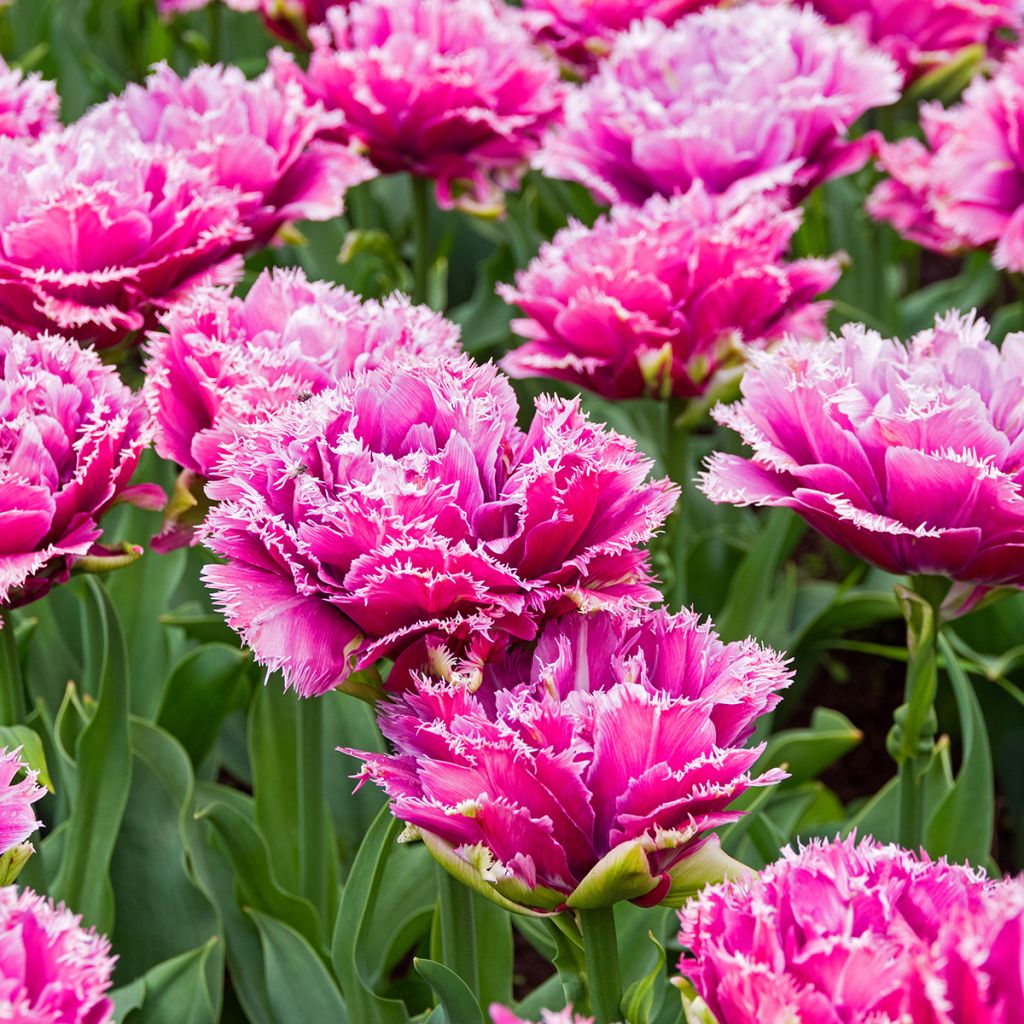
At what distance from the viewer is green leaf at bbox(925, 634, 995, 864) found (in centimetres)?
107

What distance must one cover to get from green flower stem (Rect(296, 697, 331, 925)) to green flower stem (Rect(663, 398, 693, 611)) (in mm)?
336

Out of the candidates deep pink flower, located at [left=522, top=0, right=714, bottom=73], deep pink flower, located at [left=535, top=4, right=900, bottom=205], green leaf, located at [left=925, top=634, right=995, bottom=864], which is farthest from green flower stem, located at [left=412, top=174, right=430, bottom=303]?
green leaf, located at [left=925, top=634, right=995, bottom=864]

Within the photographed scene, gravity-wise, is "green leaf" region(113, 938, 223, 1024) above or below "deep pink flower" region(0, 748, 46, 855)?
below

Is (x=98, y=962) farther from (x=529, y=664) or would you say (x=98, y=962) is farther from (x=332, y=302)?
(x=332, y=302)

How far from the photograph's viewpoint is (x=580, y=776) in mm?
591

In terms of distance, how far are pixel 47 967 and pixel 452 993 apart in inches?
9.7

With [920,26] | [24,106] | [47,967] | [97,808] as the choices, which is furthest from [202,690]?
[920,26]

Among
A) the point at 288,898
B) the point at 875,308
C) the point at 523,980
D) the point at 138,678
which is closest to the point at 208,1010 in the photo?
the point at 288,898

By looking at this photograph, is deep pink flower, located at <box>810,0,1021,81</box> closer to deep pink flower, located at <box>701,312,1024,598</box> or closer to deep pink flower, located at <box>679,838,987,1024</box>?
deep pink flower, located at <box>701,312,1024,598</box>

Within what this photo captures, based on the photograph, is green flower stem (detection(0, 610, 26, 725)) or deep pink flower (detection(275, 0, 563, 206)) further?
deep pink flower (detection(275, 0, 563, 206))

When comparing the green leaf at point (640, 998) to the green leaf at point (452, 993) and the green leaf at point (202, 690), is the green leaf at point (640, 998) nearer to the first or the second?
the green leaf at point (452, 993)

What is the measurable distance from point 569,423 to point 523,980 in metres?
0.90

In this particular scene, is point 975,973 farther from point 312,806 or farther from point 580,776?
point 312,806

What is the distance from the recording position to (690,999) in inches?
22.0
